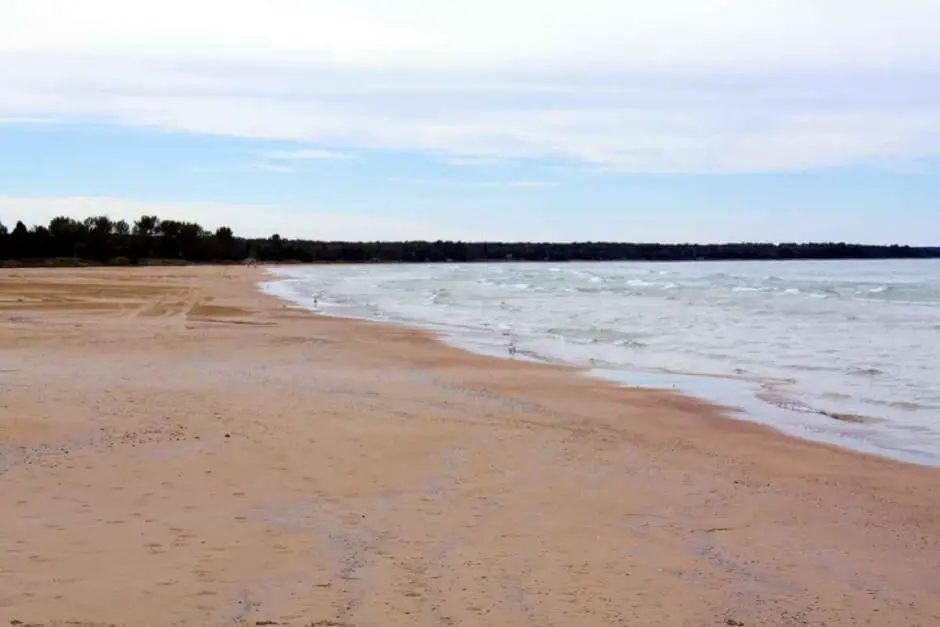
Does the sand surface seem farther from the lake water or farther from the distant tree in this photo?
the distant tree

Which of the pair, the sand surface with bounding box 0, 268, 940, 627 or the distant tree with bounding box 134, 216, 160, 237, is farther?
the distant tree with bounding box 134, 216, 160, 237

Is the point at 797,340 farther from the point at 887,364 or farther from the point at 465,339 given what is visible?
the point at 465,339

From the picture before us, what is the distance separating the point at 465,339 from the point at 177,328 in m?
6.25

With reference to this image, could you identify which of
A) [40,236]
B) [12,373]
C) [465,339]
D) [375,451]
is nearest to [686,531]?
[375,451]

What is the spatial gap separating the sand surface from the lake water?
5.11ft

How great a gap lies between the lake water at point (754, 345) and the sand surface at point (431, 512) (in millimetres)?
1556

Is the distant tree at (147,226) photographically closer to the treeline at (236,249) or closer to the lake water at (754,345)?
the treeline at (236,249)

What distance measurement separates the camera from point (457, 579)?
17.8ft

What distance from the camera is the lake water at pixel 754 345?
1252 centimetres

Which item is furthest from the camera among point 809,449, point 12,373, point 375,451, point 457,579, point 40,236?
point 40,236

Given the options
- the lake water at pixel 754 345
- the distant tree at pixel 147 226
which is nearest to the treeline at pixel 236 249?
the distant tree at pixel 147 226

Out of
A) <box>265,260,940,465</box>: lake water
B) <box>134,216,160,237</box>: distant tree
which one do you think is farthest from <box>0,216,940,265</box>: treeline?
<box>265,260,940,465</box>: lake water

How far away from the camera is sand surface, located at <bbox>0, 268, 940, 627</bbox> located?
5109mm

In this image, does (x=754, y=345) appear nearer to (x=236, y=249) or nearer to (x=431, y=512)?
(x=431, y=512)
